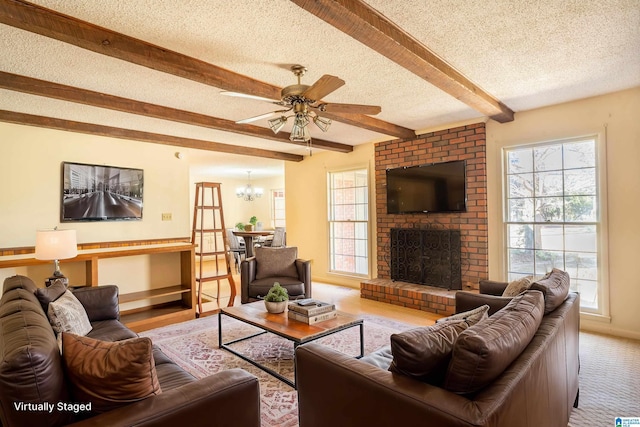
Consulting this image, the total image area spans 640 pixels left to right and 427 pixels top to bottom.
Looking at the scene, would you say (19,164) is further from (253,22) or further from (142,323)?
(253,22)

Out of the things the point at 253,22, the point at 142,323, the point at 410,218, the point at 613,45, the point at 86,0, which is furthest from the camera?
the point at 410,218

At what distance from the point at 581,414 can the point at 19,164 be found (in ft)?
18.2

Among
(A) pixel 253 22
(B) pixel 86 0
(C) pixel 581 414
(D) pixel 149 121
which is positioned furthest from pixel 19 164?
(C) pixel 581 414

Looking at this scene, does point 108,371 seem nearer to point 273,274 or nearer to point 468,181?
point 273,274

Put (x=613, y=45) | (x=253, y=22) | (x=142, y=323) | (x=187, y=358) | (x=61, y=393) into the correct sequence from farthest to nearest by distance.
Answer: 1. (x=142, y=323)
2. (x=187, y=358)
3. (x=613, y=45)
4. (x=253, y=22)
5. (x=61, y=393)

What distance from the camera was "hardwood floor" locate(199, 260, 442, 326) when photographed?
4145mm

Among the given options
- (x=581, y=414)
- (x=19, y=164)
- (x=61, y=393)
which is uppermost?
(x=19, y=164)

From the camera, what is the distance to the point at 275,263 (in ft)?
15.0

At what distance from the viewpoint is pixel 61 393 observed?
1.19 m

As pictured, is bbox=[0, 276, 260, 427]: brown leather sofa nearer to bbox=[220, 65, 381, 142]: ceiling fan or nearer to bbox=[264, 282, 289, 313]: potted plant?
bbox=[264, 282, 289, 313]: potted plant

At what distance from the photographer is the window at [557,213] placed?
3.62 meters

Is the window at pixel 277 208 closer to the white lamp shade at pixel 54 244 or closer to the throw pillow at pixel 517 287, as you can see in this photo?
the white lamp shade at pixel 54 244

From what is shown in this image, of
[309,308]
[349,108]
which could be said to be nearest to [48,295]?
[309,308]

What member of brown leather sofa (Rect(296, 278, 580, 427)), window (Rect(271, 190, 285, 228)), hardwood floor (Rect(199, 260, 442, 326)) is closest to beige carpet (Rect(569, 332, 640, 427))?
brown leather sofa (Rect(296, 278, 580, 427))
